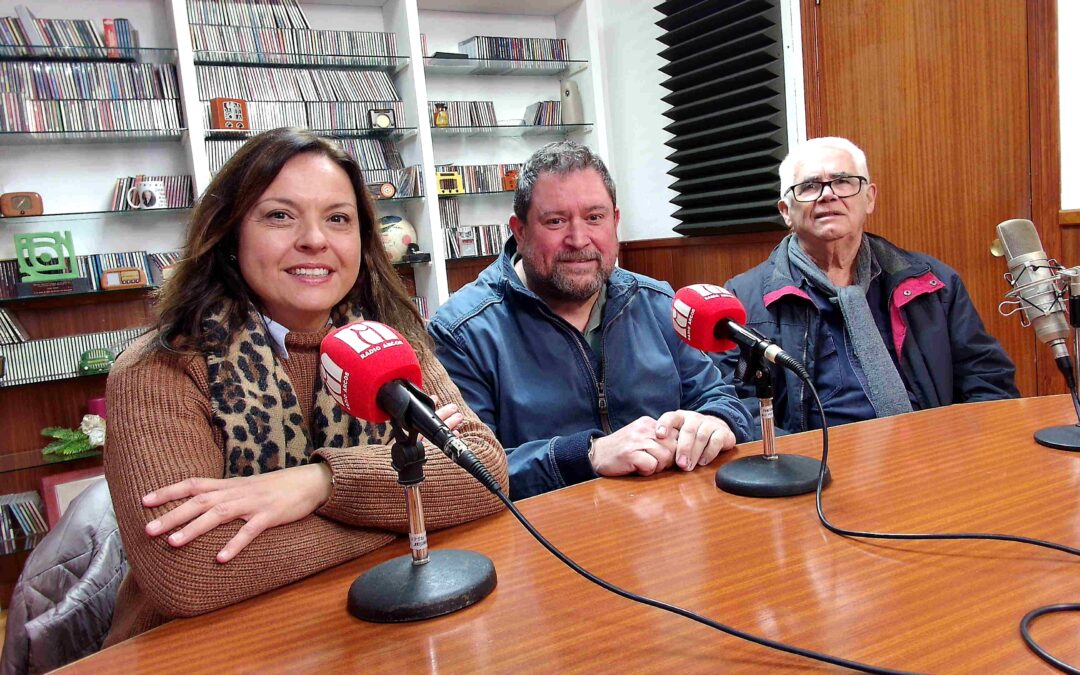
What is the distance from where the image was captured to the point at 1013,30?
276 centimetres

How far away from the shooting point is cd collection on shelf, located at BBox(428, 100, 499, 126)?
427 cm

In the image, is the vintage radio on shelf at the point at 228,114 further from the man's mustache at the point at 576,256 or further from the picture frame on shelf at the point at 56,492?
the man's mustache at the point at 576,256

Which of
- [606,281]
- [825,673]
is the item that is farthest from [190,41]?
[825,673]

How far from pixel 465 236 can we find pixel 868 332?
260cm

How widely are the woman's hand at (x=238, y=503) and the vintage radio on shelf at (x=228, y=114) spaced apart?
3.06 m

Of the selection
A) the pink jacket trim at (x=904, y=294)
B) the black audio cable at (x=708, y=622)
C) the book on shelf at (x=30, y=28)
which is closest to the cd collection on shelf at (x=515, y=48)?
the book on shelf at (x=30, y=28)

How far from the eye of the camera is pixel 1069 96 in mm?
2660

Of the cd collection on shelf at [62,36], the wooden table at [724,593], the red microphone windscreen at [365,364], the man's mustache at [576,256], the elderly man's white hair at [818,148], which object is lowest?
the wooden table at [724,593]

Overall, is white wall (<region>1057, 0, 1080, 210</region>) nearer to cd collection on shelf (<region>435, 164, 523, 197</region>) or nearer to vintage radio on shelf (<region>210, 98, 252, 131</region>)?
cd collection on shelf (<region>435, 164, 523, 197</region>)

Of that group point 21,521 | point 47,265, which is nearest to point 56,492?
point 21,521

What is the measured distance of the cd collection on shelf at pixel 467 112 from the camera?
14.0 feet

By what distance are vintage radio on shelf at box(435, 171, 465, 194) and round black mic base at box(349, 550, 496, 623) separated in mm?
3493

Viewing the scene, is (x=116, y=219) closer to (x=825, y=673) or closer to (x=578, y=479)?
(x=578, y=479)

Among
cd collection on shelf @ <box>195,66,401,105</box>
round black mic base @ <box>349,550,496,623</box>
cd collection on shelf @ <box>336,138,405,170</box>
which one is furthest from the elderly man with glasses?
cd collection on shelf @ <box>195,66,401,105</box>
